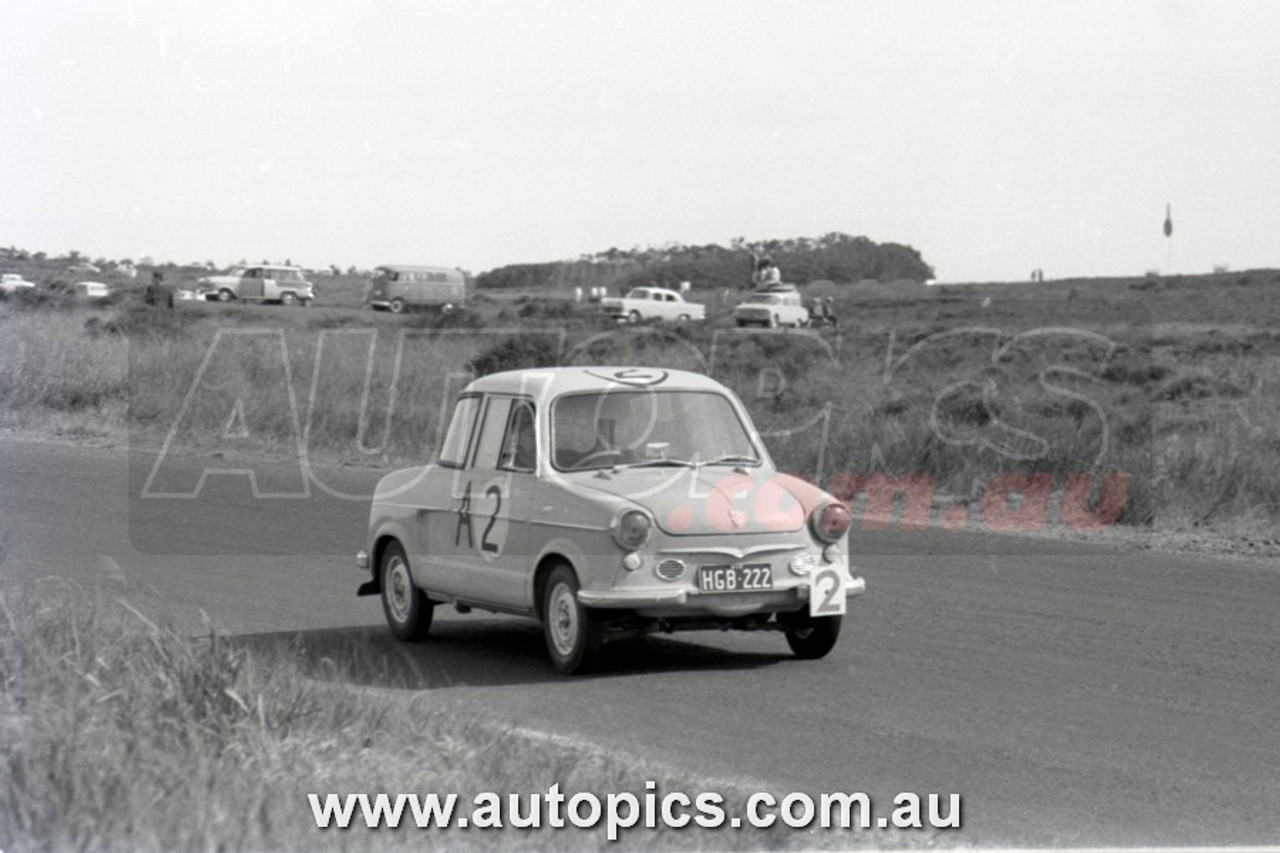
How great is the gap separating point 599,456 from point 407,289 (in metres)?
63.7

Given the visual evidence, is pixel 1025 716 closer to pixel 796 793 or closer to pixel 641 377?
pixel 796 793

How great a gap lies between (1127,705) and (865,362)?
3532 cm

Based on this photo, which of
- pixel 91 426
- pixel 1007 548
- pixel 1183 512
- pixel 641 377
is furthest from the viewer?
pixel 91 426

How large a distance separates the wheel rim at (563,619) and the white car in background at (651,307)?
189 feet

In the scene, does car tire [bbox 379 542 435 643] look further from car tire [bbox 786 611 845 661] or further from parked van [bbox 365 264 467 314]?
parked van [bbox 365 264 467 314]

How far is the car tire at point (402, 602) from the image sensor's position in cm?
1116

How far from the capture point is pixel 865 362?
43.8m

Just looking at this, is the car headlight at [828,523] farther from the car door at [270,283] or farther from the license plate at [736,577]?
the car door at [270,283]

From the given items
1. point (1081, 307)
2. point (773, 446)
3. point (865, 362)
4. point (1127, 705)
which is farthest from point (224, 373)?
point (1081, 307)

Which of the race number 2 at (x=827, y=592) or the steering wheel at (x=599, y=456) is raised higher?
the steering wheel at (x=599, y=456)

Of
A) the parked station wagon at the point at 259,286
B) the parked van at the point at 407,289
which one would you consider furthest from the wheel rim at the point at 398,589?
the parked station wagon at the point at 259,286

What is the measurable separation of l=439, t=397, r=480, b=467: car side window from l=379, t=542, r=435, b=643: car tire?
0.65m

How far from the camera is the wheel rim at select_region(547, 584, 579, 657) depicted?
380 inches

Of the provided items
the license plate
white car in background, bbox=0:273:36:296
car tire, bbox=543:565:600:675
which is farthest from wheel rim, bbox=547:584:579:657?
white car in background, bbox=0:273:36:296
